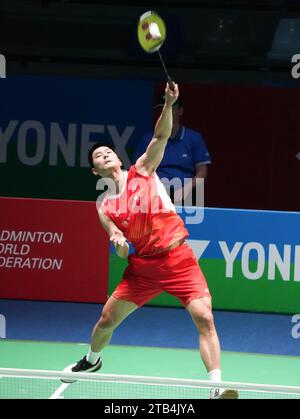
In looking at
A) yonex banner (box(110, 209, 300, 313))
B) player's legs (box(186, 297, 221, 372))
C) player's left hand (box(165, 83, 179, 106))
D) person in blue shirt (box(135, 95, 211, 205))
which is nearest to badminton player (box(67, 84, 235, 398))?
player's legs (box(186, 297, 221, 372))

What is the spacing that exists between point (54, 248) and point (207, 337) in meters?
3.44

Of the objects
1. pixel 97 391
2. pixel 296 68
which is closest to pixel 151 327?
pixel 97 391

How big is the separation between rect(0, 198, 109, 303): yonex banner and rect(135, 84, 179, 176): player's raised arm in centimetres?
284

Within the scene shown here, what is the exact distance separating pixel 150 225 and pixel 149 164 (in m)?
0.42

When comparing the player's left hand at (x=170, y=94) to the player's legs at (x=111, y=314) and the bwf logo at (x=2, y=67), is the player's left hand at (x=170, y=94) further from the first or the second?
the bwf logo at (x=2, y=67)

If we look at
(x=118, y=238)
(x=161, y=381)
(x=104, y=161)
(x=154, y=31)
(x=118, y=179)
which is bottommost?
(x=161, y=381)

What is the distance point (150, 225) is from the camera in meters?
6.82

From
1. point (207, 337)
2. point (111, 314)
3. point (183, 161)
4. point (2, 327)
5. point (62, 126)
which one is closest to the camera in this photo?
point (207, 337)

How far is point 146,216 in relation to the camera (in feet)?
22.3

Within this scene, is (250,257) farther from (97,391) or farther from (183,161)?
(97,391)

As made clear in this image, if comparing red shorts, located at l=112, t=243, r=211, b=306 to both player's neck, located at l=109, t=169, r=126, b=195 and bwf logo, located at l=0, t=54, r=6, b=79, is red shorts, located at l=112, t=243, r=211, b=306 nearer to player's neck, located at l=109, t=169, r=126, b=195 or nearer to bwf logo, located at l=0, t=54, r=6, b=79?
player's neck, located at l=109, t=169, r=126, b=195

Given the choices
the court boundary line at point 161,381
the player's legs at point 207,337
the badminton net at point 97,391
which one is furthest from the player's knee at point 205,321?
the court boundary line at point 161,381
